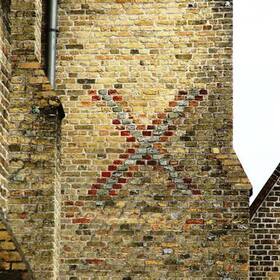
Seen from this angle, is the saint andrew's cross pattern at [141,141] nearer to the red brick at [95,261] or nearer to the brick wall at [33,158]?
the red brick at [95,261]

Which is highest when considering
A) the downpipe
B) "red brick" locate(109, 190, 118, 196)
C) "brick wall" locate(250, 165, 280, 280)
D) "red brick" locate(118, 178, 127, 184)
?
the downpipe

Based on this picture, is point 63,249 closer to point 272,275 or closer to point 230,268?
point 230,268

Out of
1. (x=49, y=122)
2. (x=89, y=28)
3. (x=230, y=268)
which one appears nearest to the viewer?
(x=49, y=122)

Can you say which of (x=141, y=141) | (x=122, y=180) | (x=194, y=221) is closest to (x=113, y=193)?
(x=122, y=180)

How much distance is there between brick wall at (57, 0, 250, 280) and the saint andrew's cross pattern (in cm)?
1

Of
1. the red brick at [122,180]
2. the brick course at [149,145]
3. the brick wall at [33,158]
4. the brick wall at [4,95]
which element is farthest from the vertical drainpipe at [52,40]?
the brick wall at [4,95]

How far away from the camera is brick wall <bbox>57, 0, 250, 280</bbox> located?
11.2 meters

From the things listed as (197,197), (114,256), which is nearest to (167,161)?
(197,197)

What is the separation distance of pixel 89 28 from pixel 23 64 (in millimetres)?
2634

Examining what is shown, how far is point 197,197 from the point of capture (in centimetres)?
1134

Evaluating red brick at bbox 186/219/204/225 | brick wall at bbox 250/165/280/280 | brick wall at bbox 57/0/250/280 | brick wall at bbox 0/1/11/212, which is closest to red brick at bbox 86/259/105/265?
brick wall at bbox 57/0/250/280

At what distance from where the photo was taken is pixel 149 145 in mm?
11523

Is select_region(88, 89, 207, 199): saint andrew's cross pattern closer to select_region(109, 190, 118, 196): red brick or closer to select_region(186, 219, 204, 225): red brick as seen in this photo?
select_region(109, 190, 118, 196): red brick

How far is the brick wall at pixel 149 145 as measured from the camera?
1120cm
